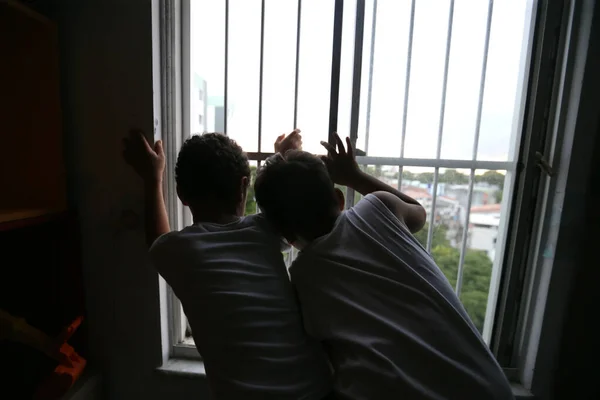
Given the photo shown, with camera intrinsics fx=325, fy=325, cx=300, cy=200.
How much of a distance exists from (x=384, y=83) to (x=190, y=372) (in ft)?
3.31

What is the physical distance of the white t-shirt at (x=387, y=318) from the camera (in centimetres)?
56

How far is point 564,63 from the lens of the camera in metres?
0.83

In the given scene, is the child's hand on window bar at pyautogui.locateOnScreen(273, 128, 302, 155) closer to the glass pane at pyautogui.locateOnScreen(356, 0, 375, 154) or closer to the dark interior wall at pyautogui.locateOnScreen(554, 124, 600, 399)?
the glass pane at pyautogui.locateOnScreen(356, 0, 375, 154)

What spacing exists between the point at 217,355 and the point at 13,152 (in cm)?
73

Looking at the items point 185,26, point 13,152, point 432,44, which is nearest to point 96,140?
point 13,152

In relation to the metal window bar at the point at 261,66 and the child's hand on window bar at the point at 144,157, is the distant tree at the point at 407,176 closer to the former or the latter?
the metal window bar at the point at 261,66

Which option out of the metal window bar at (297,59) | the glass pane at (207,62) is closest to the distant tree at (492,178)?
the metal window bar at (297,59)

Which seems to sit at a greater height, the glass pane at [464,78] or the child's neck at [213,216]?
the glass pane at [464,78]

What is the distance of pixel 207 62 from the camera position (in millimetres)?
965

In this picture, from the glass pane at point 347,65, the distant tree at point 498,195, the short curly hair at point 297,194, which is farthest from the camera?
the distant tree at point 498,195

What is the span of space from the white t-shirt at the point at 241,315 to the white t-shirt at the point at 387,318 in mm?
45

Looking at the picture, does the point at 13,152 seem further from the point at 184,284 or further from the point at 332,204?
the point at 332,204

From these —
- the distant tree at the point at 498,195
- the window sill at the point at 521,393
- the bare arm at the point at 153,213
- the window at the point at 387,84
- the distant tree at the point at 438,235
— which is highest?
the window at the point at 387,84

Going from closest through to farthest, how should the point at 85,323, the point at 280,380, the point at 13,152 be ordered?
the point at 280,380
the point at 13,152
the point at 85,323
